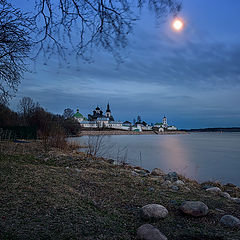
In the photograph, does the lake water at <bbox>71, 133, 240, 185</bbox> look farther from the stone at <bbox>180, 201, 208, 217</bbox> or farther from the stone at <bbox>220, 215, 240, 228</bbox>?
the stone at <bbox>220, 215, 240, 228</bbox>

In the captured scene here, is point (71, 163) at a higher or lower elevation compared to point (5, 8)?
lower

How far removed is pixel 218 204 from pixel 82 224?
3.34 meters

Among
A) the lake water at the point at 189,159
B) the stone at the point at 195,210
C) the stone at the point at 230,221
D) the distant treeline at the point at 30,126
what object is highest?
the distant treeline at the point at 30,126

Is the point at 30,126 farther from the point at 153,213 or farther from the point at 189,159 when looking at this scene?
the point at 153,213

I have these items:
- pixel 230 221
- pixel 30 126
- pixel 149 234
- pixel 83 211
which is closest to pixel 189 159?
pixel 230 221

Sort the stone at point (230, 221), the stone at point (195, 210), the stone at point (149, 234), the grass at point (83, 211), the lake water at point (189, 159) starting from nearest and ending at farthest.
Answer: the stone at point (149, 234)
the grass at point (83, 211)
the stone at point (230, 221)
the stone at point (195, 210)
the lake water at point (189, 159)

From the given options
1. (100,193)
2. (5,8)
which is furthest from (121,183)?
(5,8)

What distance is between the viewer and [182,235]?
3004mm

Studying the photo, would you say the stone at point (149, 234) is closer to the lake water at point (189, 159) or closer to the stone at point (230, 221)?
the stone at point (230, 221)

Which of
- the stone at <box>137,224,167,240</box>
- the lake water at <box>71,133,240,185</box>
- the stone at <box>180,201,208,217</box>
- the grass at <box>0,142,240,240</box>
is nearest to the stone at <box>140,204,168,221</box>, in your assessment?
the grass at <box>0,142,240,240</box>

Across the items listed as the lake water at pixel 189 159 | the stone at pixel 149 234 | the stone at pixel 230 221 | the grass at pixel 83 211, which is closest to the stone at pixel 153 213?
the grass at pixel 83 211

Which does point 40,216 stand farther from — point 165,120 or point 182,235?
point 165,120

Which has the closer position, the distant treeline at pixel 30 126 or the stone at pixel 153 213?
the stone at pixel 153 213

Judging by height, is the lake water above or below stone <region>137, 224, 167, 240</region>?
below
